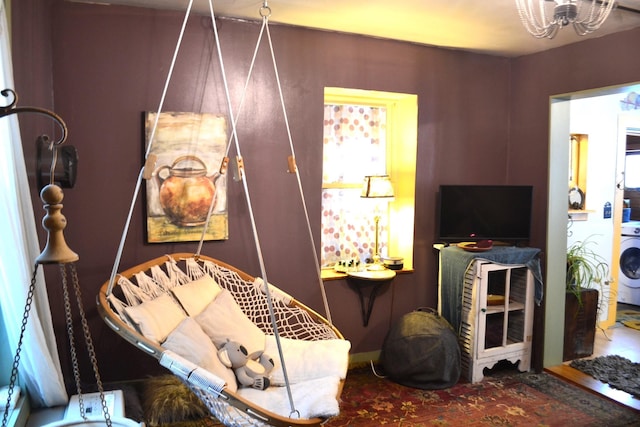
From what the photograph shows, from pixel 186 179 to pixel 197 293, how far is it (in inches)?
29.4

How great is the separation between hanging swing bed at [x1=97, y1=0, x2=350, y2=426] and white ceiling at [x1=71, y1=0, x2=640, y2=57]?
0.25 metres

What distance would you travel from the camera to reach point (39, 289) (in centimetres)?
205

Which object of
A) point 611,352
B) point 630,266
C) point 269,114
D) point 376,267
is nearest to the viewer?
point 269,114

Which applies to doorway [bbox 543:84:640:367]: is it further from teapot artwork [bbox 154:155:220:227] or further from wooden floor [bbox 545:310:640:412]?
teapot artwork [bbox 154:155:220:227]

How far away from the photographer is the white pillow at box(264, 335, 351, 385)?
7.85 feet

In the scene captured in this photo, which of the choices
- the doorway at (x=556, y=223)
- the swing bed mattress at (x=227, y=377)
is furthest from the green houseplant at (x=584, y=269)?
the swing bed mattress at (x=227, y=377)

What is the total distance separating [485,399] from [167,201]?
2388 millimetres

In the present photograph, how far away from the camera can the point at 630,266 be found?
5438 mm

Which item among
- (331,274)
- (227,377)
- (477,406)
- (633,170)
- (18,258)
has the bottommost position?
(477,406)

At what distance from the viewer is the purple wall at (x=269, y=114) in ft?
8.94

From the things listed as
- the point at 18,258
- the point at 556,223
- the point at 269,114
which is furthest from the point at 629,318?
the point at 18,258

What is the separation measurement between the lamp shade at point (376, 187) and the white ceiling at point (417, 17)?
3.35 feet

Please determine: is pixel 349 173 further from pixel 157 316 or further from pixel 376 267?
pixel 157 316

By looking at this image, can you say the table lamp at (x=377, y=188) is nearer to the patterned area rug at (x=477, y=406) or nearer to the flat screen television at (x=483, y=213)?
the flat screen television at (x=483, y=213)
